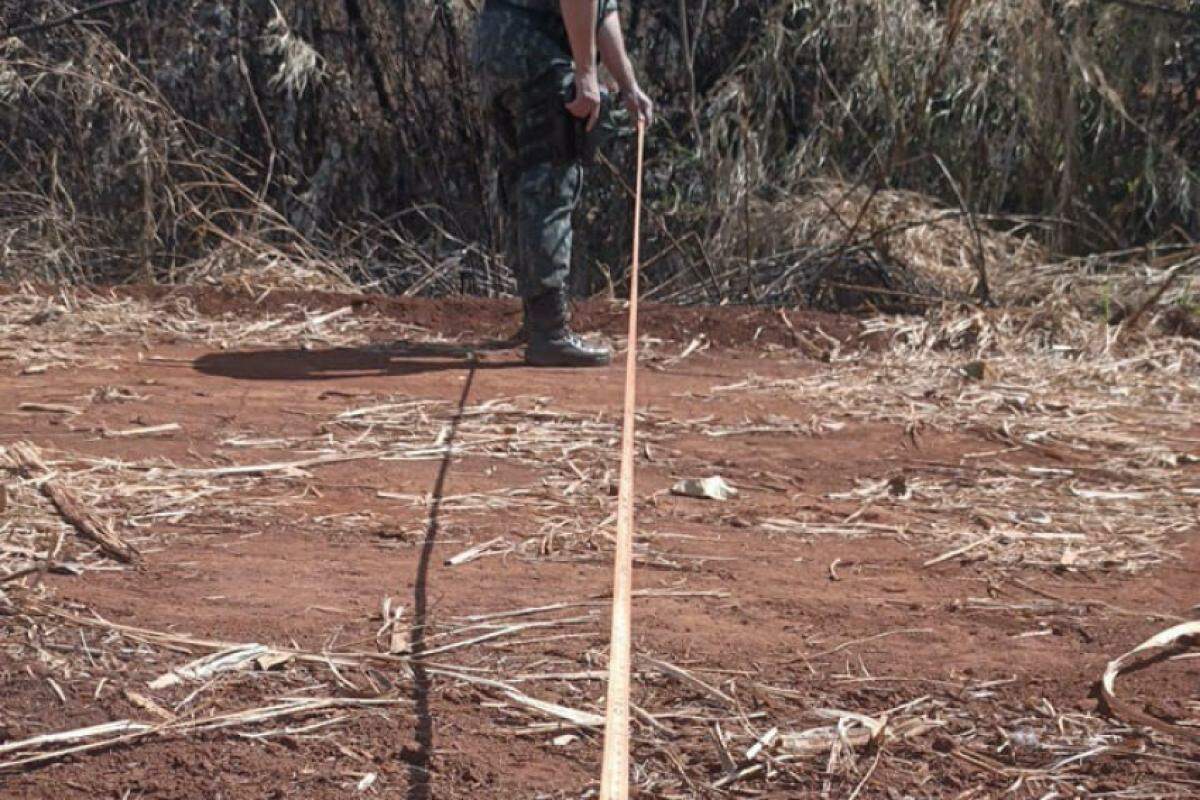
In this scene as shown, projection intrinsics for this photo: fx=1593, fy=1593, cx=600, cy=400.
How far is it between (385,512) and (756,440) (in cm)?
138

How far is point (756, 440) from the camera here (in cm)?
480

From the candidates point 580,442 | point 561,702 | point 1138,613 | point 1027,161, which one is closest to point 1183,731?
point 1138,613

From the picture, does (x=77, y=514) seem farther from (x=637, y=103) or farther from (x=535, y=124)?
(x=637, y=103)

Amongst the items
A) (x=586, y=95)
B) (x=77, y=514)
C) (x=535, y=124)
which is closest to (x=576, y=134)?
(x=535, y=124)

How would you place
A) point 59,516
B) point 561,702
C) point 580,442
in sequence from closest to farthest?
point 561,702, point 59,516, point 580,442

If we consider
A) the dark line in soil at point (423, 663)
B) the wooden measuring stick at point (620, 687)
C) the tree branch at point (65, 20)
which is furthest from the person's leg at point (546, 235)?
the wooden measuring stick at point (620, 687)

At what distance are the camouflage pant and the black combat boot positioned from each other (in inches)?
1.5

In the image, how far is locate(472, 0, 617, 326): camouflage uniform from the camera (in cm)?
559

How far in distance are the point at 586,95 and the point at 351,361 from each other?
134 centimetres

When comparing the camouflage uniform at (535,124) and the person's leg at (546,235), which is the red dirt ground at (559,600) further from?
the camouflage uniform at (535,124)

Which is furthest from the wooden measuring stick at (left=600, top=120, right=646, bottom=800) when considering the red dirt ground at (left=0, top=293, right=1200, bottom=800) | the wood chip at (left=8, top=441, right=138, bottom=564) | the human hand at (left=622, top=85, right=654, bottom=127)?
the human hand at (left=622, top=85, right=654, bottom=127)

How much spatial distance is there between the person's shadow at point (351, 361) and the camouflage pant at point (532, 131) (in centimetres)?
40

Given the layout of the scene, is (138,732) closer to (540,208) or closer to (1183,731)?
(1183,731)

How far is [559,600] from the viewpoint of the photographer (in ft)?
10.5
